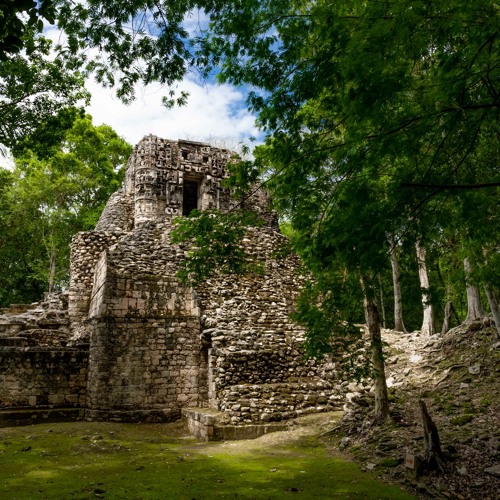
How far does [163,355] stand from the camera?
1223cm

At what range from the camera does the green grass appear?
219 inches

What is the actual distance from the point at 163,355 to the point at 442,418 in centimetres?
735

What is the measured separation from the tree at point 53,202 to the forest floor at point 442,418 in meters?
20.8

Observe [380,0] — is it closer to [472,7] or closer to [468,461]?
Result: [472,7]

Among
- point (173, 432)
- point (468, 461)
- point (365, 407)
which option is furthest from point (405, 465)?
point (173, 432)

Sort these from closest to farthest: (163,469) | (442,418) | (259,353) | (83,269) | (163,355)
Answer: (163,469) < (442,418) < (259,353) < (163,355) < (83,269)

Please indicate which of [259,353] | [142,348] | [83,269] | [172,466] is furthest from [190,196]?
[172,466]

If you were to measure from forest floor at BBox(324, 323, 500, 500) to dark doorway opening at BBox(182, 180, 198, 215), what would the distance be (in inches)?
523

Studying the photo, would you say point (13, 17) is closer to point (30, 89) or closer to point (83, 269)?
point (30, 89)

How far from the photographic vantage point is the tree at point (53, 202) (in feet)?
85.4

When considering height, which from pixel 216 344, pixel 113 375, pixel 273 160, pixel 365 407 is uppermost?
pixel 273 160

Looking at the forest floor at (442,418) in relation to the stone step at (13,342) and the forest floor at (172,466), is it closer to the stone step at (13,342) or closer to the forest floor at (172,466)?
Result: the forest floor at (172,466)

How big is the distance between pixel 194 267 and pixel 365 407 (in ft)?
18.9

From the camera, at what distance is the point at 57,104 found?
34.4 ft
